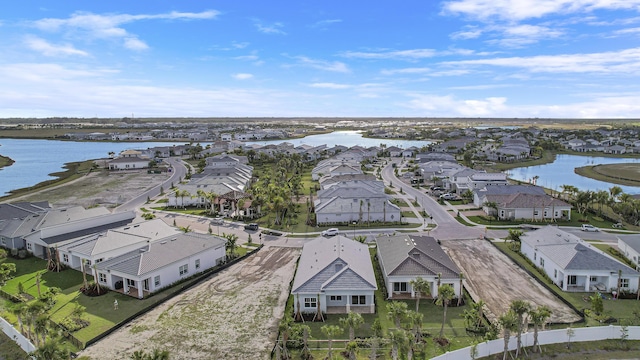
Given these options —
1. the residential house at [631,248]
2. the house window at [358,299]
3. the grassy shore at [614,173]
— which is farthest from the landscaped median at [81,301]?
the grassy shore at [614,173]

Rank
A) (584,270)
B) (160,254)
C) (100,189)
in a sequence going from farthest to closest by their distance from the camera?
1. (100,189)
2. (160,254)
3. (584,270)

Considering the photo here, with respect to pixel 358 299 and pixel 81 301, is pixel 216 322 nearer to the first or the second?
pixel 358 299

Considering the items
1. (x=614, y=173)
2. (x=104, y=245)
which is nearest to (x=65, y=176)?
(x=104, y=245)

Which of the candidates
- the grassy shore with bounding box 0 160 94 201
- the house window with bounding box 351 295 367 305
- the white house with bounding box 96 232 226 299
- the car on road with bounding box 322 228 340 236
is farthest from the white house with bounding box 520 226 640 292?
the grassy shore with bounding box 0 160 94 201

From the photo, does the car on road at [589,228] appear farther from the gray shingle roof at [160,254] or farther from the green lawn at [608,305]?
the gray shingle roof at [160,254]

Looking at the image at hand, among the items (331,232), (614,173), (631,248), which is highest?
(614,173)

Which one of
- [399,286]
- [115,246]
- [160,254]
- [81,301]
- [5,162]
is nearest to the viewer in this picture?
[81,301]
